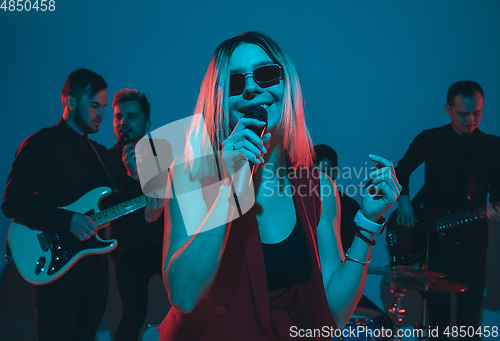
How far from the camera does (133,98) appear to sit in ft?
11.1

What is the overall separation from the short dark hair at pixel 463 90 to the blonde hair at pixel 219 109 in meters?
3.09

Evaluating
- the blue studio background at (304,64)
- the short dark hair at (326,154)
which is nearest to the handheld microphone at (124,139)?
the blue studio background at (304,64)

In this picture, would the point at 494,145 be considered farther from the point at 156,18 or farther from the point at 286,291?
the point at 156,18

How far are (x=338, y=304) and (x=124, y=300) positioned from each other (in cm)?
250

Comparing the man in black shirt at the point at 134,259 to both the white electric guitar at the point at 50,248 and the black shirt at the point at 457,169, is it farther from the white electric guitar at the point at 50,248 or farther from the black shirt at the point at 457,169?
the black shirt at the point at 457,169

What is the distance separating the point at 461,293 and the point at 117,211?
3273 millimetres

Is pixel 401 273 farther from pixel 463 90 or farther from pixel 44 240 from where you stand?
pixel 44 240

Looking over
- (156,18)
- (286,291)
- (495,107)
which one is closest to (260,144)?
(286,291)

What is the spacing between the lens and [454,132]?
11.6ft

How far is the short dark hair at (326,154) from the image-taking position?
3538 mm

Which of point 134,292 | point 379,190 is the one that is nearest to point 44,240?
point 134,292

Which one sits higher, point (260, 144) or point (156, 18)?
point (156, 18)

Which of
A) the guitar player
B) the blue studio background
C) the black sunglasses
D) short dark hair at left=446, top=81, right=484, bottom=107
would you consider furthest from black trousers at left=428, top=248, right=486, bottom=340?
the black sunglasses

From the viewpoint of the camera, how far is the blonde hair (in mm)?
1138
